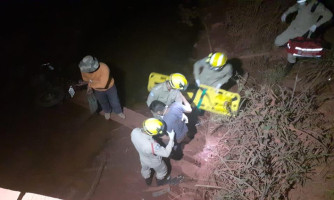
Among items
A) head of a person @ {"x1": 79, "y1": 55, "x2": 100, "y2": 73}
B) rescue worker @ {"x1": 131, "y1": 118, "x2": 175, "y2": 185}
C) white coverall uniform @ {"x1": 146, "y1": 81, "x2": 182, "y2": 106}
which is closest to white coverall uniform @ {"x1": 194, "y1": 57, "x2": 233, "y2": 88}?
white coverall uniform @ {"x1": 146, "y1": 81, "x2": 182, "y2": 106}

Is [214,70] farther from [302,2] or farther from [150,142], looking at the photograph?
[302,2]

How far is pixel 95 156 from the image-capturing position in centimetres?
560

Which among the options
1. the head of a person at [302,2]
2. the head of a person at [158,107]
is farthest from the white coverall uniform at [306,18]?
the head of a person at [158,107]

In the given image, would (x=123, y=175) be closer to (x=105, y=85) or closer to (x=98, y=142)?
(x=98, y=142)

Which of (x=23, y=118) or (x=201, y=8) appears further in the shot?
(x=201, y=8)

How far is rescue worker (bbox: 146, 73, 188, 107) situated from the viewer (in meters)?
4.51

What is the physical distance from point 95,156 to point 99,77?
1.99 meters

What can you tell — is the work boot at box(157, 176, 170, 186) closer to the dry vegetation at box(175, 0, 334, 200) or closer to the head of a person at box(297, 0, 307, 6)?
the dry vegetation at box(175, 0, 334, 200)

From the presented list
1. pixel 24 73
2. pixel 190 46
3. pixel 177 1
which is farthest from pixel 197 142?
pixel 177 1

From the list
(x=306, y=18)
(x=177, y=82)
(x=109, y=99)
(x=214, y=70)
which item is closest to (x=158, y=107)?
(x=177, y=82)

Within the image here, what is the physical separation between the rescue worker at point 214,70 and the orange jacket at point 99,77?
6.55ft

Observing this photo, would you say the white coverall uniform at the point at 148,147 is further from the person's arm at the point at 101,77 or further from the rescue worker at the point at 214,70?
A: the rescue worker at the point at 214,70

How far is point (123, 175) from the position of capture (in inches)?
209

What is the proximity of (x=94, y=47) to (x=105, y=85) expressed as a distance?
12.2 feet
